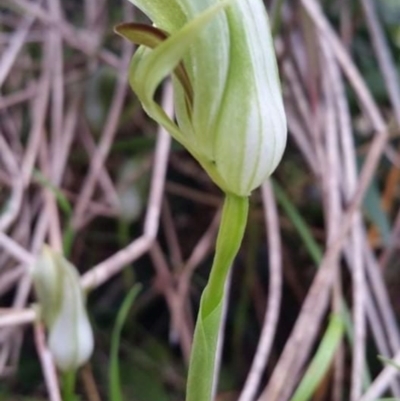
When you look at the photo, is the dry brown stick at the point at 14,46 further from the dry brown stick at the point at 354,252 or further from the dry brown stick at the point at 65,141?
the dry brown stick at the point at 354,252

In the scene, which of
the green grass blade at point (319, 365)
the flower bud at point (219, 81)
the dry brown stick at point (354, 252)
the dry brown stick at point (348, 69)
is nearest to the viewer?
the flower bud at point (219, 81)

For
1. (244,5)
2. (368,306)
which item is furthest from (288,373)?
(244,5)

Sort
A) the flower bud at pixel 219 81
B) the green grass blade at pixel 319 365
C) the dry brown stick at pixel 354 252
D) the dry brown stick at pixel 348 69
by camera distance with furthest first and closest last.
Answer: the dry brown stick at pixel 348 69 → the dry brown stick at pixel 354 252 → the green grass blade at pixel 319 365 → the flower bud at pixel 219 81

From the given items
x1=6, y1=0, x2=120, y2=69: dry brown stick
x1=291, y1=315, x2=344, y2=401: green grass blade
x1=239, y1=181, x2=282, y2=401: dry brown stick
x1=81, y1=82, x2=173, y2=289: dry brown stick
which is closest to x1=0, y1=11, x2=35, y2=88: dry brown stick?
x1=6, y1=0, x2=120, y2=69: dry brown stick

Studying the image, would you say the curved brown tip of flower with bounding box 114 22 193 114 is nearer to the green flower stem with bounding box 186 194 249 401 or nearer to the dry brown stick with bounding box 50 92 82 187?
the green flower stem with bounding box 186 194 249 401

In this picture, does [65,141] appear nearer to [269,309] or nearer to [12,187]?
[12,187]

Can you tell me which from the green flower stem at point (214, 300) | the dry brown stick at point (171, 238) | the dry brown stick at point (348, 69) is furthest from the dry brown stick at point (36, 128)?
the green flower stem at point (214, 300)

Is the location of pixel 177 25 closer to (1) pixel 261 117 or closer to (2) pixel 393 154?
(1) pixel 261 117
